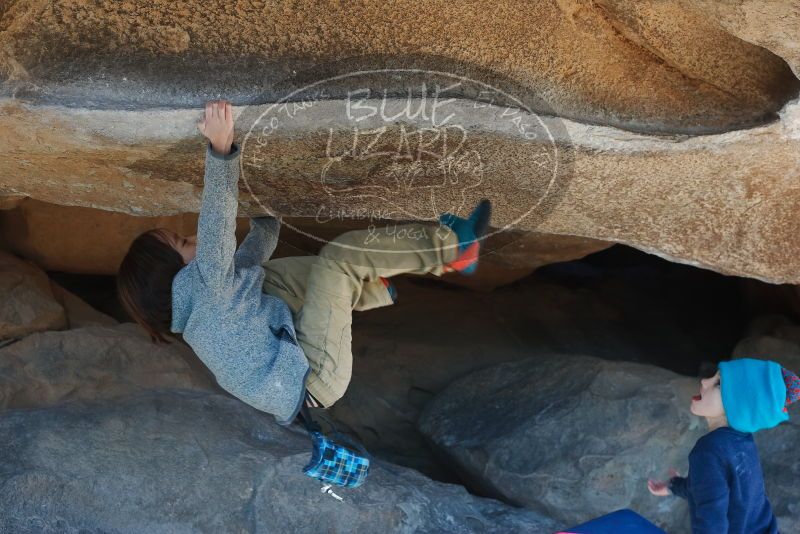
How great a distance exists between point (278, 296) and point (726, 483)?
876 mm

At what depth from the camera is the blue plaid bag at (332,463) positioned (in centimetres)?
150

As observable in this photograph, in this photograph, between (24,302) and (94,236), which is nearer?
(24,302)

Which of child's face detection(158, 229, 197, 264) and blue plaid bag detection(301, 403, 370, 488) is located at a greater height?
child's face detection(158, 229, 197, 264)

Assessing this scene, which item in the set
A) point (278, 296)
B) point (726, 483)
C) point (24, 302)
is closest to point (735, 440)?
point (726, 483)

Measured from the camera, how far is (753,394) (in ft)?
5.00

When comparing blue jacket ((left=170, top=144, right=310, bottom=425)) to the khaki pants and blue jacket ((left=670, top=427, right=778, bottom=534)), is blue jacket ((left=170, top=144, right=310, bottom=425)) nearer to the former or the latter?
the khaki pants

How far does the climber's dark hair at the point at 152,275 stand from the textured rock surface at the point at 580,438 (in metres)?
1.11

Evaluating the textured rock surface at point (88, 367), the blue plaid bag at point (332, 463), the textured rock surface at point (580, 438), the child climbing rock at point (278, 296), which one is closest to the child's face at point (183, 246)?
the child climbing rock at point (278, 296)

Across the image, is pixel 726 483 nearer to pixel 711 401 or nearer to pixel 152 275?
pixel 711 401

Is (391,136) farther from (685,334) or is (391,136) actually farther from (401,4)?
(685,334)

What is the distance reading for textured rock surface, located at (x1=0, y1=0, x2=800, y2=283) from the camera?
1.45 meters

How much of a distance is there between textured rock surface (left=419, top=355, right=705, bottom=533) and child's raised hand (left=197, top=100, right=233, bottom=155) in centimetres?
132

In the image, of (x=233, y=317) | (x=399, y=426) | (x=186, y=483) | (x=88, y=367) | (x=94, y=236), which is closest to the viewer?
(x=233, y=317)

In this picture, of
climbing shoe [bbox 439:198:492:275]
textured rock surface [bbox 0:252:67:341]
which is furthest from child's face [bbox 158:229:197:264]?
textured rock surface [bbox 0:252:67:341]
